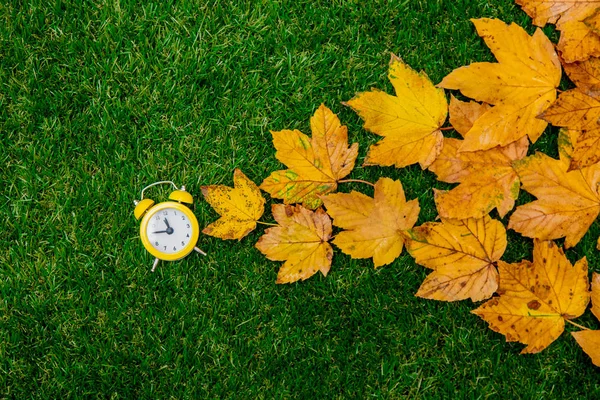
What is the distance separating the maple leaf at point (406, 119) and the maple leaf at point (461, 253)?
248 mm

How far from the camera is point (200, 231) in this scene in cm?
224

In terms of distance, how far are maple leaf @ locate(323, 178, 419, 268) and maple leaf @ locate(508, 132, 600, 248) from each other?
0.39 metres

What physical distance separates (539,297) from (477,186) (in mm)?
427

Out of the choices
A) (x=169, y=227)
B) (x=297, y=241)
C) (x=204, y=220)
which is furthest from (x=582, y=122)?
(x=169, y=227)

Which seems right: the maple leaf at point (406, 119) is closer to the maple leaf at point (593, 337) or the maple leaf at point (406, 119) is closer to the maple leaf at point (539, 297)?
the maple leaf at point (539, 297)

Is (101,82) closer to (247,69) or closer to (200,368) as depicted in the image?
(247,69)

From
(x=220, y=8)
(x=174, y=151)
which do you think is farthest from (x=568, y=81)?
(x=174, y=151)

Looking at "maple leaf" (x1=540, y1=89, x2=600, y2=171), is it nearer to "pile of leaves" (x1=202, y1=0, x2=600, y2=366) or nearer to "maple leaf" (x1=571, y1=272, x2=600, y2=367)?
"pile of leaves" (x1=202, y1=0, x2=600, y2=366)

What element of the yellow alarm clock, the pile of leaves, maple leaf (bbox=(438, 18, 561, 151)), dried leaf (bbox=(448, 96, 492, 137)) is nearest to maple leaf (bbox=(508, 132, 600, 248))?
the pile of leaves

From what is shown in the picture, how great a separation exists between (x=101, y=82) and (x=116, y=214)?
530 millimetres

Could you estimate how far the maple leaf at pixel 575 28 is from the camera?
83.1 inches

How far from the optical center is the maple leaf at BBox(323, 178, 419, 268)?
2115 mm

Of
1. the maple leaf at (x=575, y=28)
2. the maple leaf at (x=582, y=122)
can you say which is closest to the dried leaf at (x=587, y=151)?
the maple leaf at (x=582, y=122)

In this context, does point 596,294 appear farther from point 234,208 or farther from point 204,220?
point 204,220
